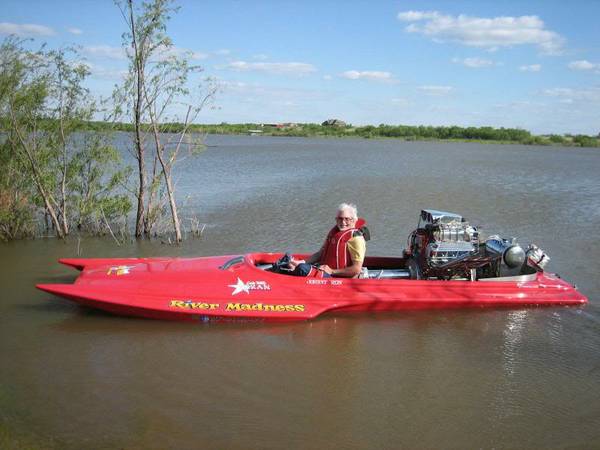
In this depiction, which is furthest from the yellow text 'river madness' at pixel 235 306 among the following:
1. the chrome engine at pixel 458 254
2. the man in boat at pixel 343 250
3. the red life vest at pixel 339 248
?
the chrome engine at pixel 458 254

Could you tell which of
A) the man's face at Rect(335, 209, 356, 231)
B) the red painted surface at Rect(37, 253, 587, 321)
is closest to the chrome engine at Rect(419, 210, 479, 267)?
the red painted surface at Rect(37, 253, 587, 321)

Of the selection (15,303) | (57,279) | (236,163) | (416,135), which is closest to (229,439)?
(15,303)

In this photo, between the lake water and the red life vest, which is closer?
the lake water

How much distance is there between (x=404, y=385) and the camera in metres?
6.25

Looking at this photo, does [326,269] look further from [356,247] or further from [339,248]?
[356,247]

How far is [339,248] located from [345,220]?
0.45 m

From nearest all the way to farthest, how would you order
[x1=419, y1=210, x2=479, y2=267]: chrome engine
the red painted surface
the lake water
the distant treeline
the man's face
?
1. the lake water
2. the red painted surface
3. the man's face
4. [x1=419, y1=210, x2=479, y2=267]: chrome engine
5. the distant treeline

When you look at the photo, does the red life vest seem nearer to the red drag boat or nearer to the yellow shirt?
the yellow shirt

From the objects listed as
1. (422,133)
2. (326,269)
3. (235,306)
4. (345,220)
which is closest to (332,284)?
(326,269)

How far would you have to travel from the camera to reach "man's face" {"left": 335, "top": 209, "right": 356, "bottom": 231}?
8086mm

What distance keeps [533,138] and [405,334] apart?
6984 cm

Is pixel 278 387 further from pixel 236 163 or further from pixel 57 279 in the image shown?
pixel 236 163

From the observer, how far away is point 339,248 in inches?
325

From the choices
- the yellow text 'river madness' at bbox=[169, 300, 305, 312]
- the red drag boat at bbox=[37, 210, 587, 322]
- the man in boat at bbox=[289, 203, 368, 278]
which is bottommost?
the yellow text 'river madness' at bbox=[169, 300, 305, 312]
